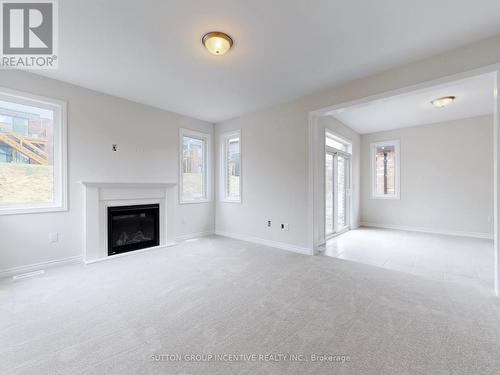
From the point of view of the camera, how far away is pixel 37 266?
3.12 m

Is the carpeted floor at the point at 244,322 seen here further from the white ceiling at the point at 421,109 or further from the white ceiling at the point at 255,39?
the white ceiling at the point at 255,39

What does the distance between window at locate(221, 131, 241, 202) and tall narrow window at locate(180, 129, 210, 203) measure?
418 millimetres

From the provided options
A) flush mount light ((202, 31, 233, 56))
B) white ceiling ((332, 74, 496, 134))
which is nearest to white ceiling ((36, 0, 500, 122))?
flush mount light ((202, 31, 233, 56))

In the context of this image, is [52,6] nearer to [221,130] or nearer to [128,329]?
[128,329]

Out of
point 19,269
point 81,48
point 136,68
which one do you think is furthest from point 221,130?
point 19,269

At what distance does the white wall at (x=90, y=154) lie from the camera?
3.01 m

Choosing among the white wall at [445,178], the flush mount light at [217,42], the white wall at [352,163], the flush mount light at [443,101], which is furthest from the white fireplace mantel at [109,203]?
the white wall at [445,178]

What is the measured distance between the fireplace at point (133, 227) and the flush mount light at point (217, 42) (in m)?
2.99

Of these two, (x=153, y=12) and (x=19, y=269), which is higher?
(x=153, y=12)

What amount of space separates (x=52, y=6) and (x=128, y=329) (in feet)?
9.46

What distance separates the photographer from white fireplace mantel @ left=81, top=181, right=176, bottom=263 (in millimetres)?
3455

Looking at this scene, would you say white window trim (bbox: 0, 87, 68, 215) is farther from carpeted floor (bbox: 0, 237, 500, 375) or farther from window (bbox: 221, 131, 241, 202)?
window (bbox: 221, 131, 241, 202)

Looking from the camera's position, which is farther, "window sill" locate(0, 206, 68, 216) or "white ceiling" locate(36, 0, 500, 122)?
"window sill" locate(0, 206, 68, 216)

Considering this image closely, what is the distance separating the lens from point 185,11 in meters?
2.01
